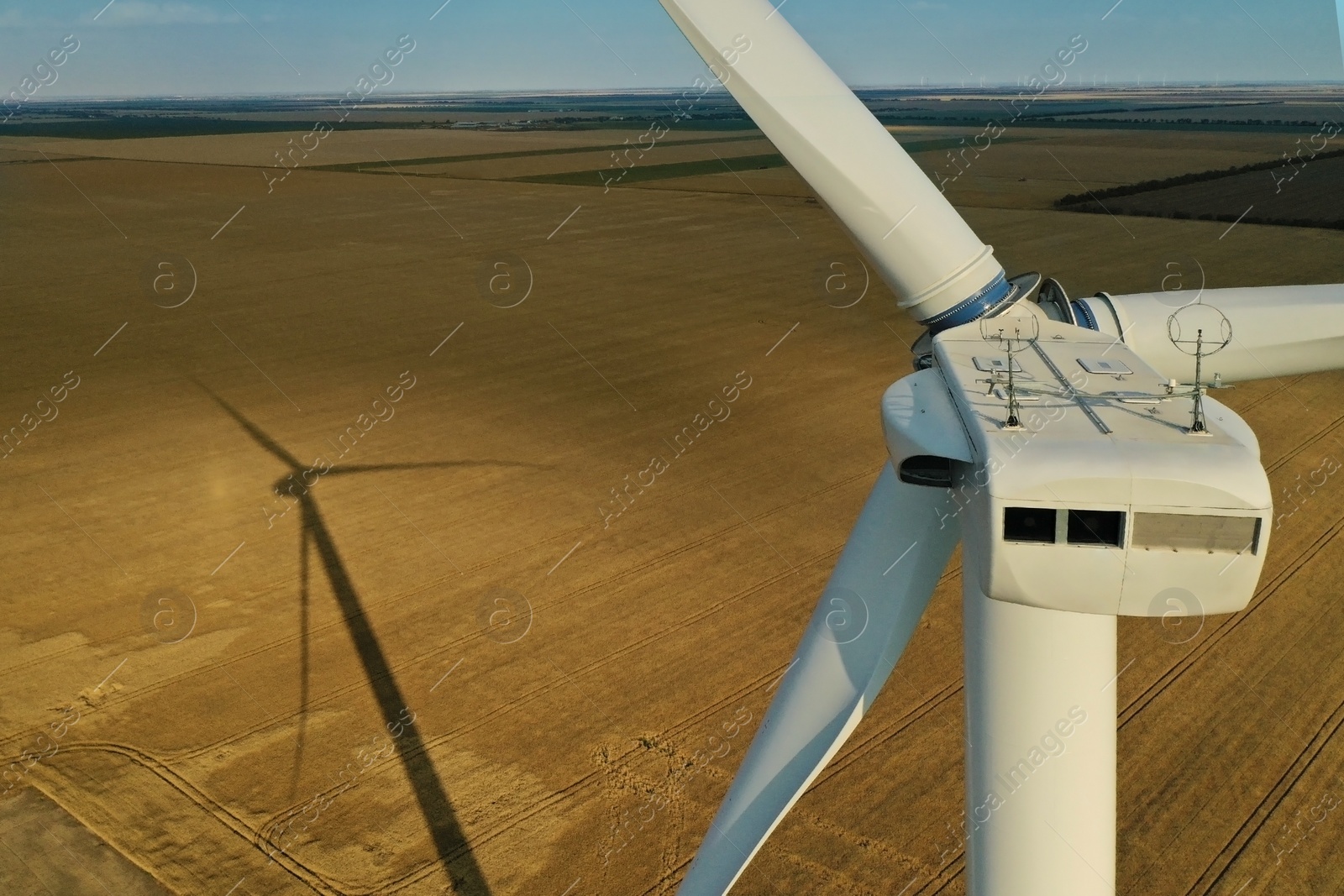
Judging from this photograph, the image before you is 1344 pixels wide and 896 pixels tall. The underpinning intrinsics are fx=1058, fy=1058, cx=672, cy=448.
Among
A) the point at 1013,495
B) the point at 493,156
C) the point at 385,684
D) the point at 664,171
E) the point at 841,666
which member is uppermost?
the point at 493,156

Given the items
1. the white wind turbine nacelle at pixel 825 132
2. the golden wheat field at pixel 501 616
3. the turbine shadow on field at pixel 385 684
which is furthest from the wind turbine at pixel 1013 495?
the golden wheat field at pixel 501 616

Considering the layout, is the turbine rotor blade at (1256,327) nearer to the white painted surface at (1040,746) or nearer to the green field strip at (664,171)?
the white painted surface at (1040,746)

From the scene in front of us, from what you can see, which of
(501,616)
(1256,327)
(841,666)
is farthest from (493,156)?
(841,666)

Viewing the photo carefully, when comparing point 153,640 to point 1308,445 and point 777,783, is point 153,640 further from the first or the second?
point 1308,445

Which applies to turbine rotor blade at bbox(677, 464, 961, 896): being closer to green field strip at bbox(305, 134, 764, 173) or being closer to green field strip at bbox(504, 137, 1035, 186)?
green field strip at bbox(504, 137, 1035, 186)

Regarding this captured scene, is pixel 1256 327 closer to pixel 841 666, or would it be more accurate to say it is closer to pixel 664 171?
pixel 841 666

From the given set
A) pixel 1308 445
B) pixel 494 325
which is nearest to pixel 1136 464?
pixel 1308 445

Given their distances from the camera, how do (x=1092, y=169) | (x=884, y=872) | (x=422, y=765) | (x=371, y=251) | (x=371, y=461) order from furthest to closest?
(x=1092, y=169)
(x=371, y=251)
(x=371, y=461)
(x=422, y=765)
(x=884, y=872)
